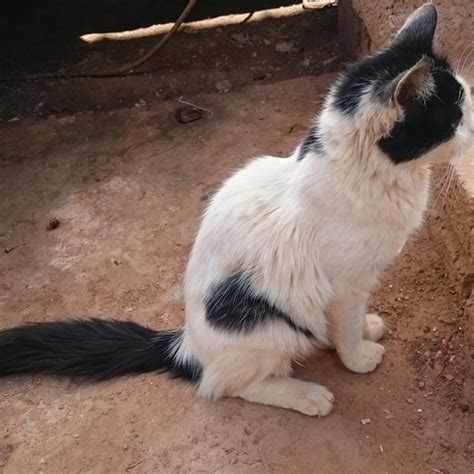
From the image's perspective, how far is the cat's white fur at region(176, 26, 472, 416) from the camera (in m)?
2.15

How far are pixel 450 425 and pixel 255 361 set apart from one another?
33.9 inches

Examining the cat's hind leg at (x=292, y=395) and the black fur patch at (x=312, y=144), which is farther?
the cat's hind leg at (x=292, y=395)

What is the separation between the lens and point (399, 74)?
1945 mm

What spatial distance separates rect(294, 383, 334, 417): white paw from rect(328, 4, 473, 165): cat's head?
107cm

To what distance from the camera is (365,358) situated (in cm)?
270

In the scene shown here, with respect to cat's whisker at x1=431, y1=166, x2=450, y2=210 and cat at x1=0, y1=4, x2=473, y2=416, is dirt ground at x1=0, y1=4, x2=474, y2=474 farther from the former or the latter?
cat's whisker at x1=431, y1=166, x2=450, y2=210

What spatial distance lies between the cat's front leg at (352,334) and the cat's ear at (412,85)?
2.66 ft

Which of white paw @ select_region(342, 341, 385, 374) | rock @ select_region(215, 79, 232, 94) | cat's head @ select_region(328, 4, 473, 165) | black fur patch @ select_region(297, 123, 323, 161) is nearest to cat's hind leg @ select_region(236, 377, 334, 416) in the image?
white paw @ select_region(342, 341, 385, 374)

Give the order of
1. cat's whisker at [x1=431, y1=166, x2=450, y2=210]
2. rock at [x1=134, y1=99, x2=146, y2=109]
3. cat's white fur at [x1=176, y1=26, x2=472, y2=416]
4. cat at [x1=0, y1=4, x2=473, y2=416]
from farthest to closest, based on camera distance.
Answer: rock at [x1=134, y1=99, x2=146, y2=109] < cat's whisker at [x1=431, y1=166, x2=450, y2=210] < cat's white fur at [x1=176, y1=26, x2=472, y2=416] < cat at [x1=0, y1=4, x2=473, y2=416]

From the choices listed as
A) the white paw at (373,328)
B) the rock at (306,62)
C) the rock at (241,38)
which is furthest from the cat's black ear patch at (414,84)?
the rock at (241,38)

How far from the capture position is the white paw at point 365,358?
266 centimetres

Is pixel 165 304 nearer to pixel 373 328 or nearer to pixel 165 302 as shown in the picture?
pixel 165 302

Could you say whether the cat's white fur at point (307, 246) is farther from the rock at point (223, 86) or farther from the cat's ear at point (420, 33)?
the rock at point (223, 86)

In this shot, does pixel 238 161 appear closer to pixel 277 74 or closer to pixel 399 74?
pixel 277 74
